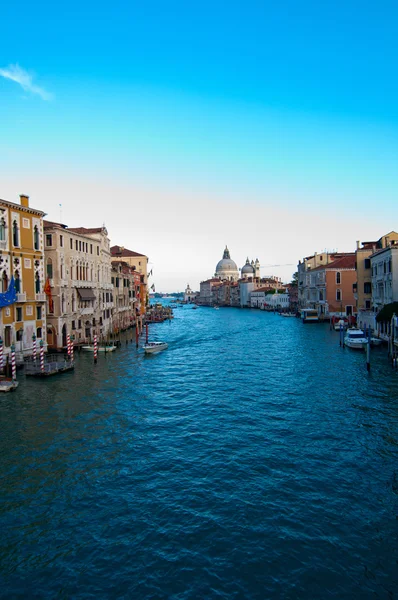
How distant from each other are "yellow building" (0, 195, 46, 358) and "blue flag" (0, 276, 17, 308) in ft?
1.58

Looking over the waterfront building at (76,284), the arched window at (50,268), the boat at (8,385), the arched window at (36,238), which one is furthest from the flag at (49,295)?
the boat at (8,385)

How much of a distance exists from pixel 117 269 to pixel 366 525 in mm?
46923

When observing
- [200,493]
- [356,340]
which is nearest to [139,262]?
[356,340]

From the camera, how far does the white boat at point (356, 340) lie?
36125 mm

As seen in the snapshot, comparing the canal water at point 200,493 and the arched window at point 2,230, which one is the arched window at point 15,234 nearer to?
the arched window at point 2,230

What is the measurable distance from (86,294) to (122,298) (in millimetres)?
17472

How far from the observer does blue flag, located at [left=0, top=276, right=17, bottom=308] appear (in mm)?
26547

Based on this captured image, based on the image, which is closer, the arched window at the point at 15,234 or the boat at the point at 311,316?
the arched window at the point at 15,234

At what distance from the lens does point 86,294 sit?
3906 centimetres

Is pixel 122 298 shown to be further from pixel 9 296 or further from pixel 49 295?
pixel 9 296

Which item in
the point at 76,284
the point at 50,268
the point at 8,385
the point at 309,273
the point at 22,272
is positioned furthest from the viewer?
the point at 309,273

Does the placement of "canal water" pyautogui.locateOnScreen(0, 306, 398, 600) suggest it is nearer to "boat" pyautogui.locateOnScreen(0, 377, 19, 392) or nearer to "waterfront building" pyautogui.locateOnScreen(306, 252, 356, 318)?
"boat" pyautogui.locateOnScreen(0, 377, 19, 392)

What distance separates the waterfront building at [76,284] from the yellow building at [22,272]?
2.02 m

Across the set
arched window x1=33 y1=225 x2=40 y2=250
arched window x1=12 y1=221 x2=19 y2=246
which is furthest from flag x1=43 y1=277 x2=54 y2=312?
arched window x1=12 y1=221 x2=19 y2=246
